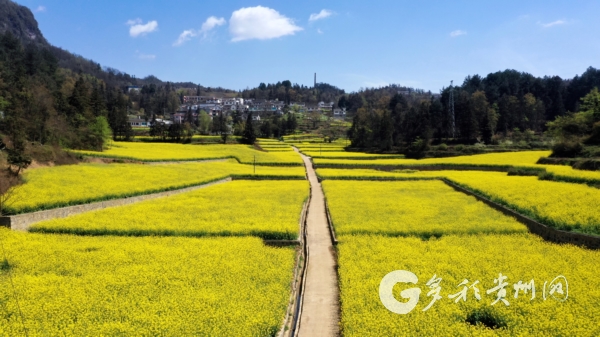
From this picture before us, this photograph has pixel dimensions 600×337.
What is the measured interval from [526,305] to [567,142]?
3976 centimetres

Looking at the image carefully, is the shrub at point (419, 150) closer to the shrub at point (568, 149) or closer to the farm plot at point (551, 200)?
the shrub at point (568, 149)

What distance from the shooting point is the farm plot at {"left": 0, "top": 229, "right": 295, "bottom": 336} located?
33.2ft

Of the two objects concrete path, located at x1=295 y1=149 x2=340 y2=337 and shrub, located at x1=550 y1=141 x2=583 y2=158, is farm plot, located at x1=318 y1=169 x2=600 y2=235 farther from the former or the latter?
shrub, located at x1=550 y1=141 x2=583 y2=158

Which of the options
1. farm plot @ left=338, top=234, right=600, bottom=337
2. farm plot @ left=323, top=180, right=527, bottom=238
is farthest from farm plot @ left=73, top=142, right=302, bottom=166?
farm plot @ left=338, top=234, right=600, bottom=337

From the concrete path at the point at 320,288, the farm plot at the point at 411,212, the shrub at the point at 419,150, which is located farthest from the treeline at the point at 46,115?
the shrub at the point at 419,150

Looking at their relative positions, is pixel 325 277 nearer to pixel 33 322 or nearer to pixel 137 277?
pixel 137 277

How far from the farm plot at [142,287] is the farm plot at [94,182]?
4.69m

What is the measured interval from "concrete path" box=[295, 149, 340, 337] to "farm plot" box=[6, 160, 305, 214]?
47.2 ft

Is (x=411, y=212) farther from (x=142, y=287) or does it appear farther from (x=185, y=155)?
(x=185, y=155)

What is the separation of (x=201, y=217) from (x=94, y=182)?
1142 cm

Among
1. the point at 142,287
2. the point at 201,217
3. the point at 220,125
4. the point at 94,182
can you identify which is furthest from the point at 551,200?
the point at 220,125

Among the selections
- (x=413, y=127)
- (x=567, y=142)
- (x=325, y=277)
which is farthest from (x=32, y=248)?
(x=413, y=127)

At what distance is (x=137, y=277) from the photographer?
44.2ft

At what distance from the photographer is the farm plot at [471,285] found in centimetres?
1019
